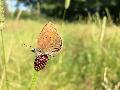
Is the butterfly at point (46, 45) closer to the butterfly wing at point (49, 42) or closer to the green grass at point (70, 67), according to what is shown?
the butterfly wing at point (49, 42)

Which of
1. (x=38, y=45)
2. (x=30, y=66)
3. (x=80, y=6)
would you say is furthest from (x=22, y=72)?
(x=80, y=6)

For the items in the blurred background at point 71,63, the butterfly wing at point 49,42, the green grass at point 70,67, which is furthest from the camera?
the green grass at point 70,67

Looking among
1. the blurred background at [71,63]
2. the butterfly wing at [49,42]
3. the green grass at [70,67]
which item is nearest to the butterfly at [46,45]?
the butterfly wing at [49,42]

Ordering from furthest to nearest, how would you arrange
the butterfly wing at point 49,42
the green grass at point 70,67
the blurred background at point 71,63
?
the green grass at point 70,67, the blurred background at point 71,63, the butterfly wing at point 49,42

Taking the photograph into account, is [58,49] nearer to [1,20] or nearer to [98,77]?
[1,20]

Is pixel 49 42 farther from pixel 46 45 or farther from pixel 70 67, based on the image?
Answer: pixel 70 67

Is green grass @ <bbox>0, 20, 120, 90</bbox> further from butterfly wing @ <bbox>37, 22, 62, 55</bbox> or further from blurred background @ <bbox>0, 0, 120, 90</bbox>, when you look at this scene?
butterfly wing @ <bbox>37, 22, 62, 55</bbox>

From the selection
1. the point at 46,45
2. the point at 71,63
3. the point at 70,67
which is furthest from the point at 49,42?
the point at 71,63

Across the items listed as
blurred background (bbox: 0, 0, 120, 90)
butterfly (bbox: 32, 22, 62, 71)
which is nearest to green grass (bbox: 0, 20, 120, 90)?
blurred background (bbox: 0, 0, 120, 90)
